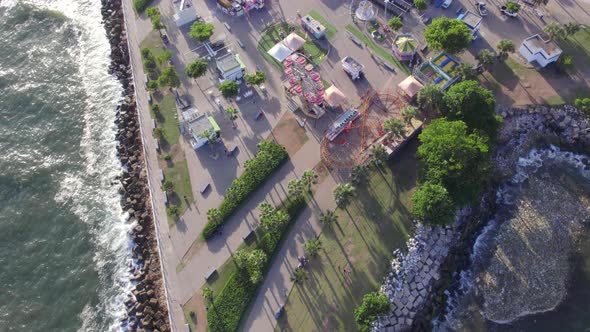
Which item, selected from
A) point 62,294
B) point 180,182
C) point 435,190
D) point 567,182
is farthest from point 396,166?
point 62,294

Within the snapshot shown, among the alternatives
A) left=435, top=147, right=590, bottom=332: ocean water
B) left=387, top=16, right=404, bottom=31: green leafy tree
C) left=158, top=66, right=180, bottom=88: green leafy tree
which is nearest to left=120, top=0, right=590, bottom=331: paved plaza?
left=158, top=66, right=180, bottom=88: green leafy tree

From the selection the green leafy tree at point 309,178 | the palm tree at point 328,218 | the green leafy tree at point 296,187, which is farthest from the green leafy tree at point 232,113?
the palm tree at point 328,218

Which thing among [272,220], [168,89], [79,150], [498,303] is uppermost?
[168,89]

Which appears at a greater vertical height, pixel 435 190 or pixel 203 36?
pixel 203 36

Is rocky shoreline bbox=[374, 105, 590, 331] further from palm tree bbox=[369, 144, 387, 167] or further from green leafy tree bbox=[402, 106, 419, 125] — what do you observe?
green leafy tree bbox=[402, 106, 419, 125]

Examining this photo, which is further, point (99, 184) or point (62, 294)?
point (99, 184)

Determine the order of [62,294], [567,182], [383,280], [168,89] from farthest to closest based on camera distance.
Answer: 1. [168,89]
2. [567,182]
3. [62,294]
4. [383,280]

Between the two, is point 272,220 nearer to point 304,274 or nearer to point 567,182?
point 304,274
